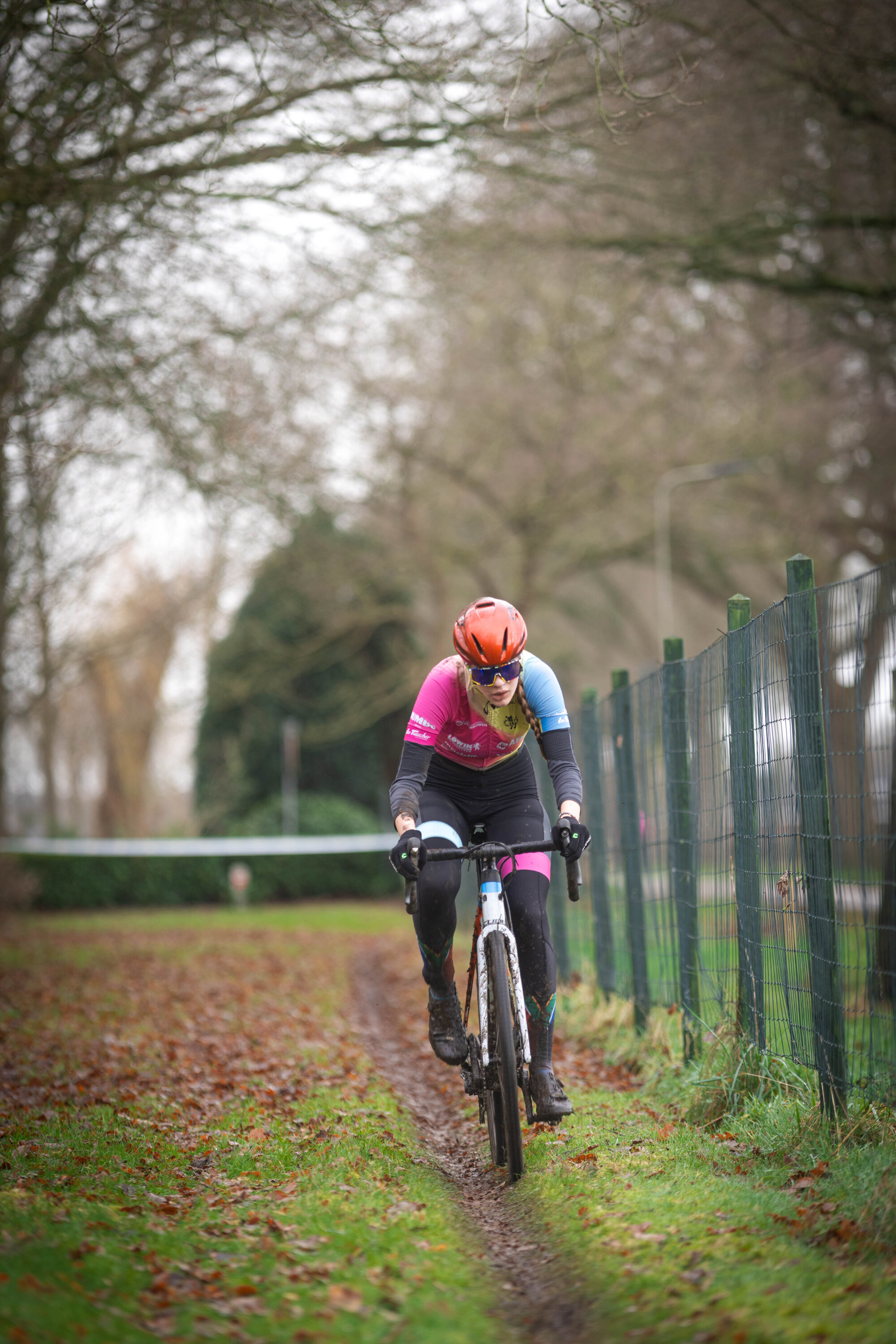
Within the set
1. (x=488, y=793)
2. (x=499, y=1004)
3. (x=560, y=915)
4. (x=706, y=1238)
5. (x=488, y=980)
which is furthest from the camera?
(x=560, y=915)

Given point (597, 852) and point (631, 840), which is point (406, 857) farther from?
point (597, 852)

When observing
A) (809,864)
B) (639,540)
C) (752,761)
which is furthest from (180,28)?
(639,540)

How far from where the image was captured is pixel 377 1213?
427 centimetres

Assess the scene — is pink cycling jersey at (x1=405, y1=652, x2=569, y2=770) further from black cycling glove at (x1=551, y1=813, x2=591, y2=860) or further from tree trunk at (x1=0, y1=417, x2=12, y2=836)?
tree trunk at (x1=0, y1=417, x2=12, y2=836)

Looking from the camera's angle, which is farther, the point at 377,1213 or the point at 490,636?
the point at 490,636

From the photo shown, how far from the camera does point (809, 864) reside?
185 inches

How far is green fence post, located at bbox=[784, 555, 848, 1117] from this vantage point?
455cm

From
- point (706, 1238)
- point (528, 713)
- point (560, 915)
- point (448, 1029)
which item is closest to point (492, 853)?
point (528, 713)

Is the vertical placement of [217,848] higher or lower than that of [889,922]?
lower

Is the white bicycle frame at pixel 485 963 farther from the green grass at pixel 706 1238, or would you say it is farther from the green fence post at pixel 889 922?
the green fence post at pixel 889 922

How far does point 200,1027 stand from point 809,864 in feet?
19.0

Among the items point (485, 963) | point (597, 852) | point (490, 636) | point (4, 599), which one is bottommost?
point (485, 963)

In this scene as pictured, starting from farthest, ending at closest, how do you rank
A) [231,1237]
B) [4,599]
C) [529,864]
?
[4,599] → [529,864] → [231,1237]

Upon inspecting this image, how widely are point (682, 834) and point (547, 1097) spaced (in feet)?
6.52
